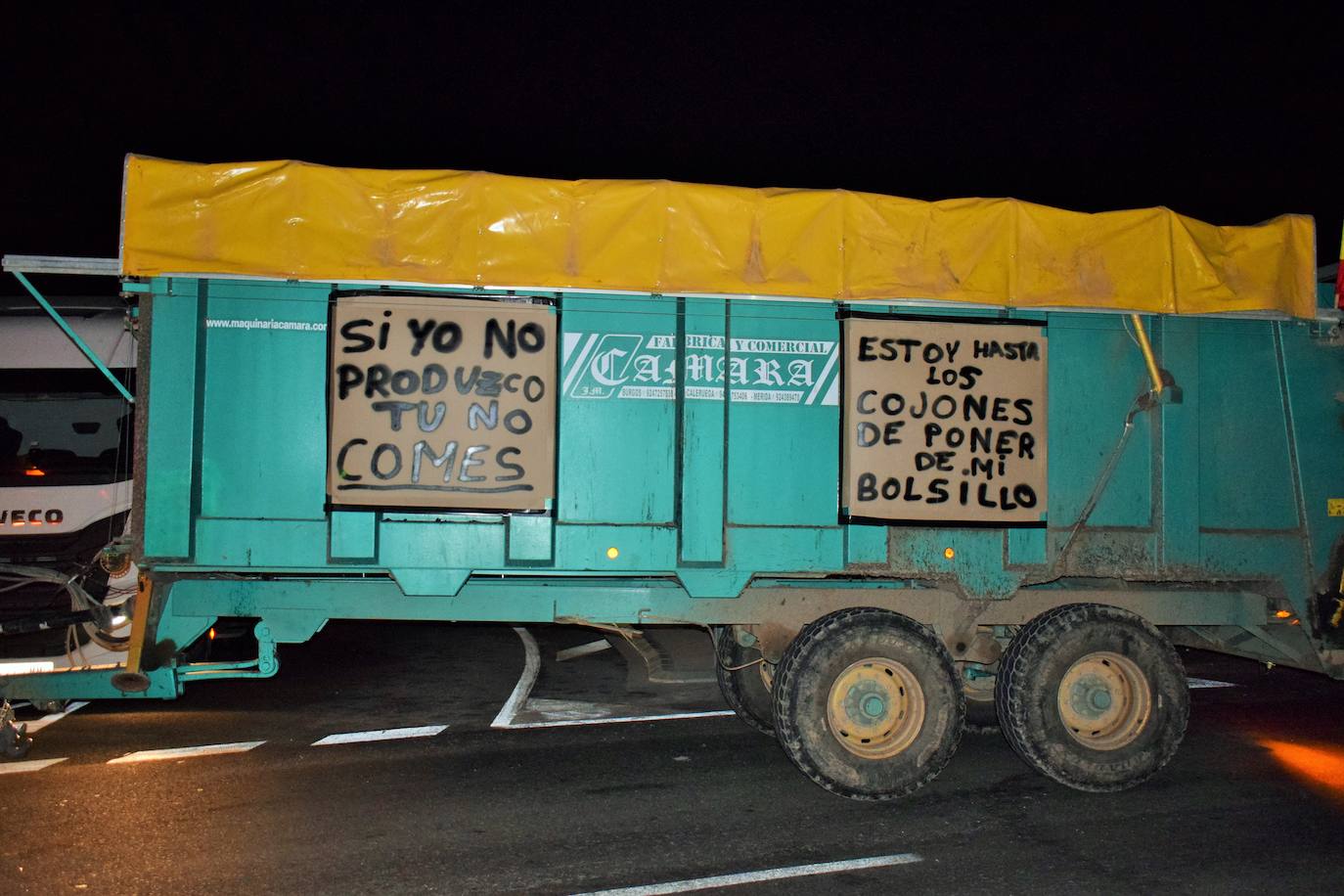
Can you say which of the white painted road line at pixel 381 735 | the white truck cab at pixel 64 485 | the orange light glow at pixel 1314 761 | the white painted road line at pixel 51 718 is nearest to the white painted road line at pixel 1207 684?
the orange light glow at pixel 1314 761

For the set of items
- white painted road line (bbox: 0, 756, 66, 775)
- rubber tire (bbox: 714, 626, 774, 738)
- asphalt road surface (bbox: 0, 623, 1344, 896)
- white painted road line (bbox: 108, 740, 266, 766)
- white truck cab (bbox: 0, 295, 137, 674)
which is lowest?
asphalt road surface (bbox: 0, 623, 1344, 896)

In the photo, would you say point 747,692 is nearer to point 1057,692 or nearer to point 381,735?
point 1057,692

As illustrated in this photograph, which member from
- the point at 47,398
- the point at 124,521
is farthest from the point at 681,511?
the point at 47,398

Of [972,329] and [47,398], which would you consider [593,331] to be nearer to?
[972,329]

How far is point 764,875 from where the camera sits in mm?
4844

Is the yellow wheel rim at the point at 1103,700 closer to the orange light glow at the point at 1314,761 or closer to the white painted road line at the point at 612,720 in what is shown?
the orange light glow at the point at 1314,761

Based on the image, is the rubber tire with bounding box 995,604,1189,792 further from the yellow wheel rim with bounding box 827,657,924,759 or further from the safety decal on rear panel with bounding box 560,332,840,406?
the safety decal on rear panel with bounding box 560,332,840,406

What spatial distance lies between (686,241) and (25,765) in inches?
214

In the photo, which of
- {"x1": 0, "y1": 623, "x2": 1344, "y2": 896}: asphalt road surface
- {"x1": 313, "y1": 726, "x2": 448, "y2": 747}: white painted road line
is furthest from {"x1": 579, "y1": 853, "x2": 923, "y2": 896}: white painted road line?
{"x1": 313, "y1": 726, "x2": 448, "y2": 747}: white painted road line

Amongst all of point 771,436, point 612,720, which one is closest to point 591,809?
point 612,720

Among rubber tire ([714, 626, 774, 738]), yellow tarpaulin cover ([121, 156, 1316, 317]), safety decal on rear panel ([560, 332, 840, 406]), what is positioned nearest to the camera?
yellow tarpaulin cover ([121, 156, 1316, 317])

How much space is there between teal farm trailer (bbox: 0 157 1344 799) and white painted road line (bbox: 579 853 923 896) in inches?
34.9

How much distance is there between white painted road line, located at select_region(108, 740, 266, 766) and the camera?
6.52 meters

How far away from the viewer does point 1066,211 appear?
6309 mm
